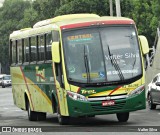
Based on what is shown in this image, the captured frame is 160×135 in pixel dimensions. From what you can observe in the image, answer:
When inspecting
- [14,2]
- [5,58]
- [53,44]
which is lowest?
[5,58]

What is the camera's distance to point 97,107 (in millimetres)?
18609

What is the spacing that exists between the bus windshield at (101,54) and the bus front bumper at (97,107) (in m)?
0.57

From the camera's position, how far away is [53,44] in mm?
19062

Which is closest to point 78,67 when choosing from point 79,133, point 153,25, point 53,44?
point 53,44

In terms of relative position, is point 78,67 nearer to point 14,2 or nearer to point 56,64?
point 56,64

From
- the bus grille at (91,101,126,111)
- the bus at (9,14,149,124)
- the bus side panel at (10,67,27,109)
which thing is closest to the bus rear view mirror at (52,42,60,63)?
the bus at (9,14,149,124)

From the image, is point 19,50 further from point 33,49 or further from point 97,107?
point 97,107

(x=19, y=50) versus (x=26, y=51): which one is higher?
(x=26, y=51)

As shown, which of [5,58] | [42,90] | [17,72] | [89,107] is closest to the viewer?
[89,107]

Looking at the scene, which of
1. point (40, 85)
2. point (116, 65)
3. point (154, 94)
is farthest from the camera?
point (154, 94)

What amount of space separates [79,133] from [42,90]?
5441 millimetres

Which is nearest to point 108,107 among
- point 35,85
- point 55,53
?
point 55,53

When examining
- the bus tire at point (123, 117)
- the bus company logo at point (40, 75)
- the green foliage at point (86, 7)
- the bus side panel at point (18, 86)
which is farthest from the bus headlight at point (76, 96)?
the green foliage at point (86, 7)

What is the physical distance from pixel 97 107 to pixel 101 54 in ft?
4.83
